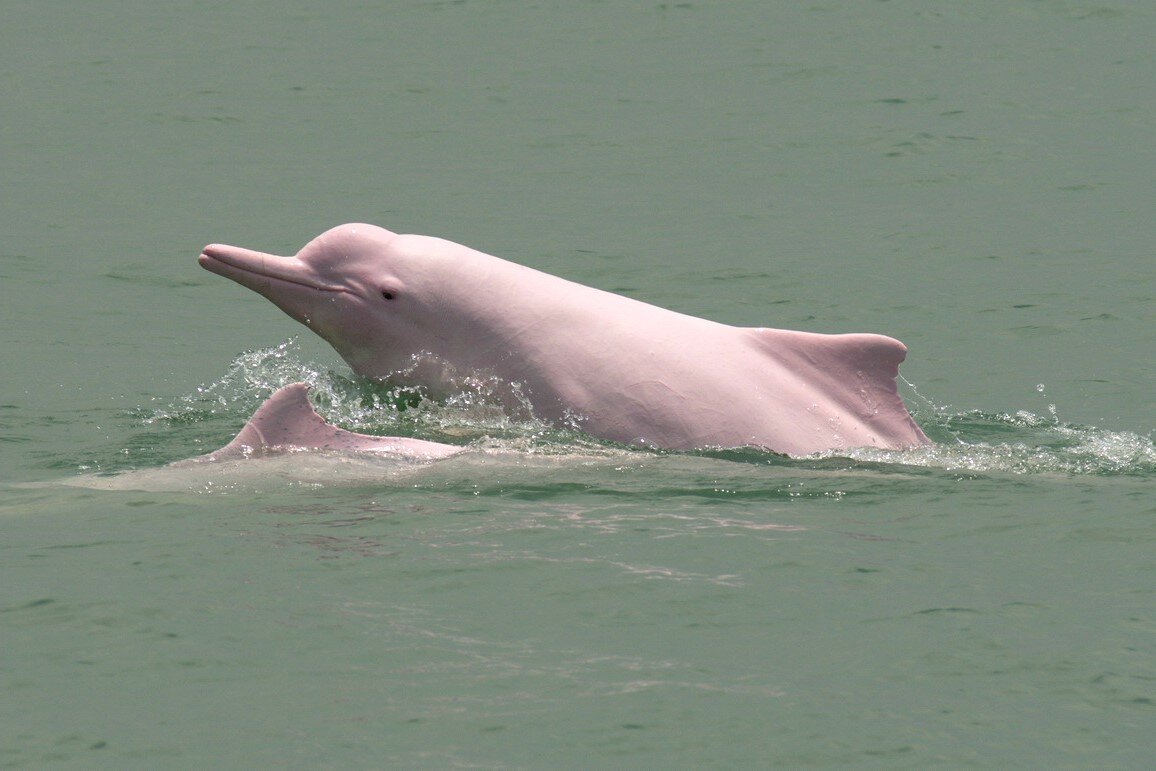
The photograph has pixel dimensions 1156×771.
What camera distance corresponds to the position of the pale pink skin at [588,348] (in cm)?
1127

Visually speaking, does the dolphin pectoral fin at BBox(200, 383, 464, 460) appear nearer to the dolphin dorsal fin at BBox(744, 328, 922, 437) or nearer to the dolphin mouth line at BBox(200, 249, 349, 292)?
the dolphin mouth line at BBox(200, 249, 349, 292)

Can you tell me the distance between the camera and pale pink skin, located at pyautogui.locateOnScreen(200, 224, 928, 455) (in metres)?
11.3

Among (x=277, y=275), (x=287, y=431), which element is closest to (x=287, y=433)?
(x=287, y=431)

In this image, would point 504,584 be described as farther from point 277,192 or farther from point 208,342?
point 277,192

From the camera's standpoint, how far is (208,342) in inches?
684

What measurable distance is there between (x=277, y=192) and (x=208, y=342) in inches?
224

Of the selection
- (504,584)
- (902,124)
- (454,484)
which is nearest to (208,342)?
(454,484)

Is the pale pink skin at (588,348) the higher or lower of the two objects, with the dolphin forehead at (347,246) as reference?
lower

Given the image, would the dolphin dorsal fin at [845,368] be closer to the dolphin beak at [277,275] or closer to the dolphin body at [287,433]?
the dolphin body at [287,433]

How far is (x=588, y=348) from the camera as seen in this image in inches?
450

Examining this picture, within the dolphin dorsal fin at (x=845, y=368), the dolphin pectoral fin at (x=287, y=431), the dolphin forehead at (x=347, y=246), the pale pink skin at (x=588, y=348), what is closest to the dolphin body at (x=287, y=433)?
the dolphin pectoral fin at (x=287, y=431)

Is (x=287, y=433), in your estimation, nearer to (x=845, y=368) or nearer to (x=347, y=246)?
(x=347, y=246)

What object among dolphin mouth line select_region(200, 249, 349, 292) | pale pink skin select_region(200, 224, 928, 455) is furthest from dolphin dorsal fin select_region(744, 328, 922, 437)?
dolphin mouth line select_region(200, 249, 349, 292)

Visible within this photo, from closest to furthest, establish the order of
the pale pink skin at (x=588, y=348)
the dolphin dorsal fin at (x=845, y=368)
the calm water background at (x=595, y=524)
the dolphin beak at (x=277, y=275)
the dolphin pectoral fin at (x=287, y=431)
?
the calm water background at (x=595, y=524) < the dolphin pectoral fin at (x=287, y=431) < the pale pink skin at (x=588, y=348) < the dolphin dorsal fin at (x=845, y=368) < the dolphin beak at (x=277, y=275)
